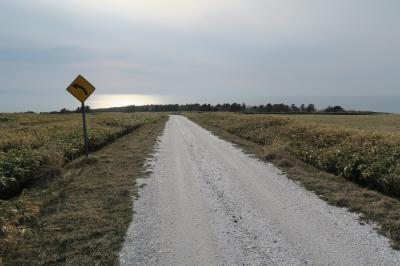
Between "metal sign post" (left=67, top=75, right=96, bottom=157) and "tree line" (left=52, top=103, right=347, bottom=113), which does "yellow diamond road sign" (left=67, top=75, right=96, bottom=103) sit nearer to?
"metal sign post" (left=67, top=75, right=96, bottom=157)

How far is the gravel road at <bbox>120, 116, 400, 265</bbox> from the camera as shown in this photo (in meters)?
4.45

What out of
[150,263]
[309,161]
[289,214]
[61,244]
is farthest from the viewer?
[309,161]

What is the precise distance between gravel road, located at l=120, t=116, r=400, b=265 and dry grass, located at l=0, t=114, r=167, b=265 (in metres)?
0.32

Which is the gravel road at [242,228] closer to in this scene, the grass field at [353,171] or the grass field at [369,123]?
the grass field at [353,171]

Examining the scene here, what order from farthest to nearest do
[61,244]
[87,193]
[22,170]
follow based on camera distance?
[22,170]
[87,193]
[61,244]

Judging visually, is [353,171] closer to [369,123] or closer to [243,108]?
[369,123]

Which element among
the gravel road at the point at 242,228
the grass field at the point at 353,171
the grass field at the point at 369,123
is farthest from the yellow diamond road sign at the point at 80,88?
the grass field at the point at 369,123

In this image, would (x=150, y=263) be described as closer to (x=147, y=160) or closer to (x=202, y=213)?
(x=202, y=213)

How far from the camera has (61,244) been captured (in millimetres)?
4879

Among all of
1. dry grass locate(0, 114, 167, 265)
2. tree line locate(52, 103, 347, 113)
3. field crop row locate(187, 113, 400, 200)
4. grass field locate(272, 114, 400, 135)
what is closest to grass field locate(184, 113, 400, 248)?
field crop row locate(187, 113, 400, 200)

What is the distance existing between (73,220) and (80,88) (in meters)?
7.39

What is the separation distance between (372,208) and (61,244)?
5.52 m

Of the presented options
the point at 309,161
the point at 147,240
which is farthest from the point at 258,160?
the point at 147,240

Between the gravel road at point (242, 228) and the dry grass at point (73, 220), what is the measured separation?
1.04ft
